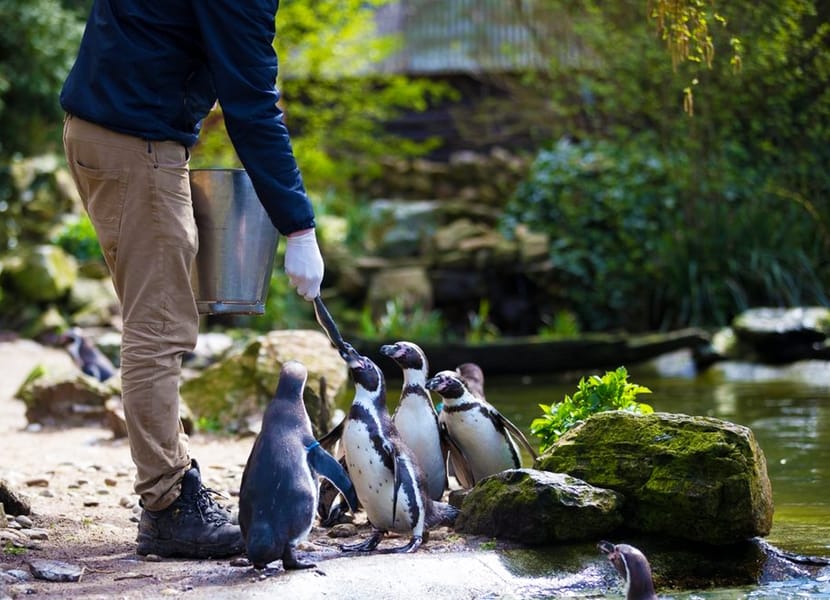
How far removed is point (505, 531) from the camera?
421cm

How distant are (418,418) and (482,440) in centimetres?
33

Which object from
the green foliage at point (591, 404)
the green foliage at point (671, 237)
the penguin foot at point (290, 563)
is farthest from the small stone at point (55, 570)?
the green foliage at point (671, 237)

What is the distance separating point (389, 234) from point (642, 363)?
192 inches

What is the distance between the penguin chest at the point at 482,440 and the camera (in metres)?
5.09

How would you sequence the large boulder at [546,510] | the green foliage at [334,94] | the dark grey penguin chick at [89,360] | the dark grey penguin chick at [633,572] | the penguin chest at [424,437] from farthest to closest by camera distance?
the green foliage at [334,94], the dark grey penguin chick at [89,360], the penguin chest at [424,437], the large boulder at [546,510], the dark grey penguin chick at [633,572]

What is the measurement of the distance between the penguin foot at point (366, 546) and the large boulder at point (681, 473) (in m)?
0.78

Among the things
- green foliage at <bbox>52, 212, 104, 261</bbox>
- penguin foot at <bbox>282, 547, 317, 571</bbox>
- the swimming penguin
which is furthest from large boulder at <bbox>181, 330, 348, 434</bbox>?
green foliage at <bbox>52, 212, 104, 261</bbox>

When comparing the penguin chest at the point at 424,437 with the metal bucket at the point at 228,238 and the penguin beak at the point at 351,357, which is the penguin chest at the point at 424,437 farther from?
the metal bucket at the point at 228,238

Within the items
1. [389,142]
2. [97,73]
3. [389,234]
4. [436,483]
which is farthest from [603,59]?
[97,73]

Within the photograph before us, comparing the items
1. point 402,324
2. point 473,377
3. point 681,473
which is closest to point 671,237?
point 402,324

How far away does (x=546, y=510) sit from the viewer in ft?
13.5

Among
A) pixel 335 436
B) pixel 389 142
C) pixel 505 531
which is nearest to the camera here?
pixel 505 531

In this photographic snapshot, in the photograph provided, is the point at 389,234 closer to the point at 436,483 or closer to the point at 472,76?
the point at 472,76

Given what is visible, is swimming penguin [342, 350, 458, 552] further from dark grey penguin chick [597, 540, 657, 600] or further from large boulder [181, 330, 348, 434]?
large boulder [181, 330, 348, 434]
